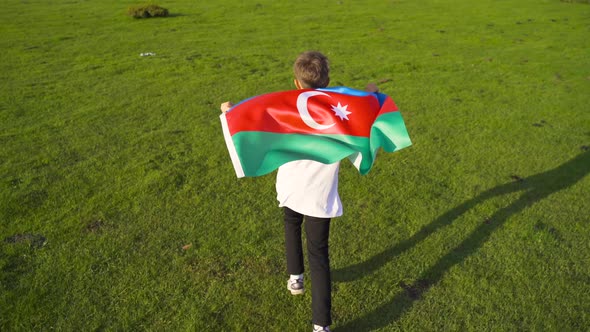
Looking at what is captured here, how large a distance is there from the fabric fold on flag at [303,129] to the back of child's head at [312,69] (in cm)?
16

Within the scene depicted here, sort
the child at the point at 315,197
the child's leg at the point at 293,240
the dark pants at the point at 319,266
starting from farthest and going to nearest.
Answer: the child's leg at the point at 293,240 → the dark pants at the point at 319,266 → the child at the point at 315,197

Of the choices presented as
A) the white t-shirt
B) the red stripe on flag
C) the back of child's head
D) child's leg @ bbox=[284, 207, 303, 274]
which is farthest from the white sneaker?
the back of child's head

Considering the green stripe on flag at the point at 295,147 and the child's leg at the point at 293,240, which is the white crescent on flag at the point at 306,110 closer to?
the green stripe on flag at the point at 295,147

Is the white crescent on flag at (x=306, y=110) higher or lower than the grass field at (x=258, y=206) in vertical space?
higher

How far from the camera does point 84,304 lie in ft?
15.1

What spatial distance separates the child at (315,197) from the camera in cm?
388

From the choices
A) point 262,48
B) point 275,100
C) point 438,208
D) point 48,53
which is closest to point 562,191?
point 438,208

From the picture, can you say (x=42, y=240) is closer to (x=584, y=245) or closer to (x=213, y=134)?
(x=213, y=134)

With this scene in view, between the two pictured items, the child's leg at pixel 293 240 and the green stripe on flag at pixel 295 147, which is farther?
the child's leg at pixel 293 240

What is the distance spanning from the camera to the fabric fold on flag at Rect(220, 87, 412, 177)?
163 inches

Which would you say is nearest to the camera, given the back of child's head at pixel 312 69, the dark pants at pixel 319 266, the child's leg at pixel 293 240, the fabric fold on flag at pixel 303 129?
the back of child's head at pixel 312 69

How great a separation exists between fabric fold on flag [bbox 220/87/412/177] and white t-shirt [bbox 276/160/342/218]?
119 millimetres

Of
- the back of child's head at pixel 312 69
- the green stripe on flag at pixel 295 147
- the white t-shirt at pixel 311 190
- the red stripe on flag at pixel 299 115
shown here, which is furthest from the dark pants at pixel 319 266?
the back of child's head at pixel 312 69

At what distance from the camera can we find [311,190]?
3.93 meters
